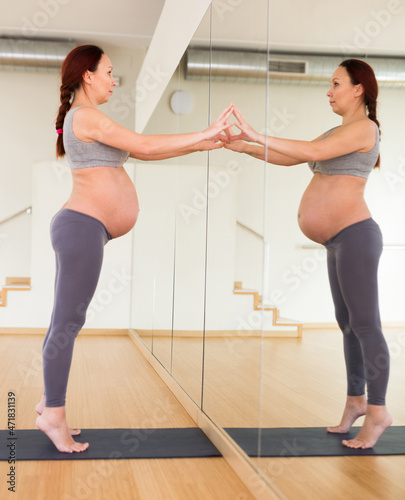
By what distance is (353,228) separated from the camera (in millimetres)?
1469

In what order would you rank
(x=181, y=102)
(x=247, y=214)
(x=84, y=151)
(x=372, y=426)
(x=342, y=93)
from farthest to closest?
(x=181, y=102) → (x=84, y=151) → (x=247, y=214) → (x=342, y=93) → (x=372, y=426)

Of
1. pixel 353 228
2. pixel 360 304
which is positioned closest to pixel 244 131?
pixel 353 228

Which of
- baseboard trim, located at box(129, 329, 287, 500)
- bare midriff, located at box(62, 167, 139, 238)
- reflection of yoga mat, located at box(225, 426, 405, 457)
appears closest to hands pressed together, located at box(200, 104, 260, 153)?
bare midriff, located at box(62, 167, 139, 238)

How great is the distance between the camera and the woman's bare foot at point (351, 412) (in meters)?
1.32

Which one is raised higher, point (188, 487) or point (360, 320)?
point (360, 320)

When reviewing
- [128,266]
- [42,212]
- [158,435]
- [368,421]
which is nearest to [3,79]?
[42,212]

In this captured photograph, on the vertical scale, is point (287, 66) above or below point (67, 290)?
above

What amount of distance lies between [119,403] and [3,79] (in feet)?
17.3

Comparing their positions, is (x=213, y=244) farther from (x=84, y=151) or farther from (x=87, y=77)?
(x=87, y=77)

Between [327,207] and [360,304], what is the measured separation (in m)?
0.31

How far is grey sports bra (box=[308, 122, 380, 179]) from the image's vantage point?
1.34 meters

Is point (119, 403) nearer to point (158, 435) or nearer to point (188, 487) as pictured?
point (158, 435)

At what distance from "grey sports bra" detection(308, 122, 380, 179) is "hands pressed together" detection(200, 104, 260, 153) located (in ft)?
1.51

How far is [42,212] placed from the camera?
5938 mm
